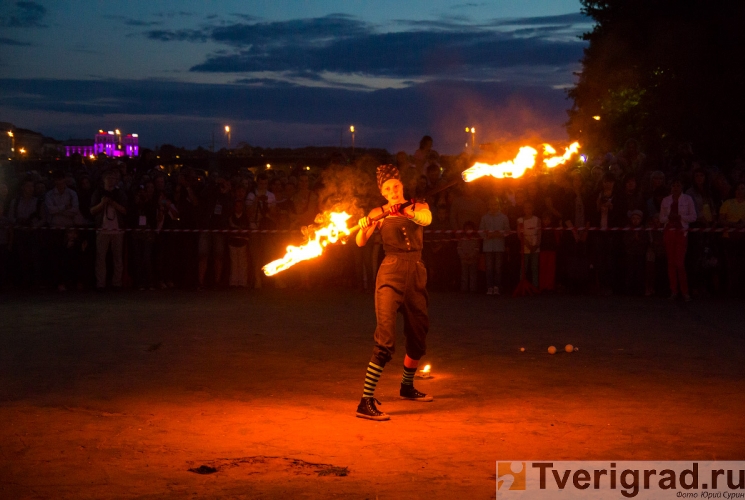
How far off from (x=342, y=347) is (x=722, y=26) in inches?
786

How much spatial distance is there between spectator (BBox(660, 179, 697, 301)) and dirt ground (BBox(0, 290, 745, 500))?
4.78ft

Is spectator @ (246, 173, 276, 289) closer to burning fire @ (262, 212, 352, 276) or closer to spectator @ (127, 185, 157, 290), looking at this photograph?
spectator @ (127, 185, 157, 290)

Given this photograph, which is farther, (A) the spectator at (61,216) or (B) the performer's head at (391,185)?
(A) the spectator at (61,216)

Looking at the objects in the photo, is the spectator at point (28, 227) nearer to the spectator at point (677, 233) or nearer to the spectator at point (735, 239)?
the spectator at point (677, 233)

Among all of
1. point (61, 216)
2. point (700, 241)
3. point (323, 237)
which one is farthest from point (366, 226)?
point (61, 216)

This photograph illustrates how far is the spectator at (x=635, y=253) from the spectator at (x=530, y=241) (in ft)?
5.24

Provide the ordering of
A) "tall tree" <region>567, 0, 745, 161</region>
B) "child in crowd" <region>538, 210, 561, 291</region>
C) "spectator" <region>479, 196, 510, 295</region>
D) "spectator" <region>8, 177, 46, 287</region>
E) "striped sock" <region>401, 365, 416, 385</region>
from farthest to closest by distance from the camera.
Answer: "tall tree" <region>567, 0, 745, 161</region>, "spectator" <region>8, 177, 46, 287</region>, "spectator" <region>479, 196, 510, 295</region>, "child in crowd" <region>538, 210, 561, 291</region>, "striped sock" <region>401, 365, 416, 385</region>

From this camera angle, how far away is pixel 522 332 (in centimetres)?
1250

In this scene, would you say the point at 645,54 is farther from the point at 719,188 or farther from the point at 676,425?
the point at 676,425

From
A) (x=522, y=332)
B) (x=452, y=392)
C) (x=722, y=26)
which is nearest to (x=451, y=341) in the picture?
(x=522, y=332)

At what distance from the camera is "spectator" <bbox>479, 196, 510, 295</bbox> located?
55.6 ft

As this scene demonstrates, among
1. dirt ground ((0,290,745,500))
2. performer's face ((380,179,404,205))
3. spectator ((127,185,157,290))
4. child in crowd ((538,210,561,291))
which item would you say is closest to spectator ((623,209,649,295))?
child in crowd ((538,210,561,291))

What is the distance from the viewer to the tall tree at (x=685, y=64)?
26609 millimetres

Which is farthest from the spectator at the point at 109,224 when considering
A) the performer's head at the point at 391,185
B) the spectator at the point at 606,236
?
the performer's head at the point at 391,185
